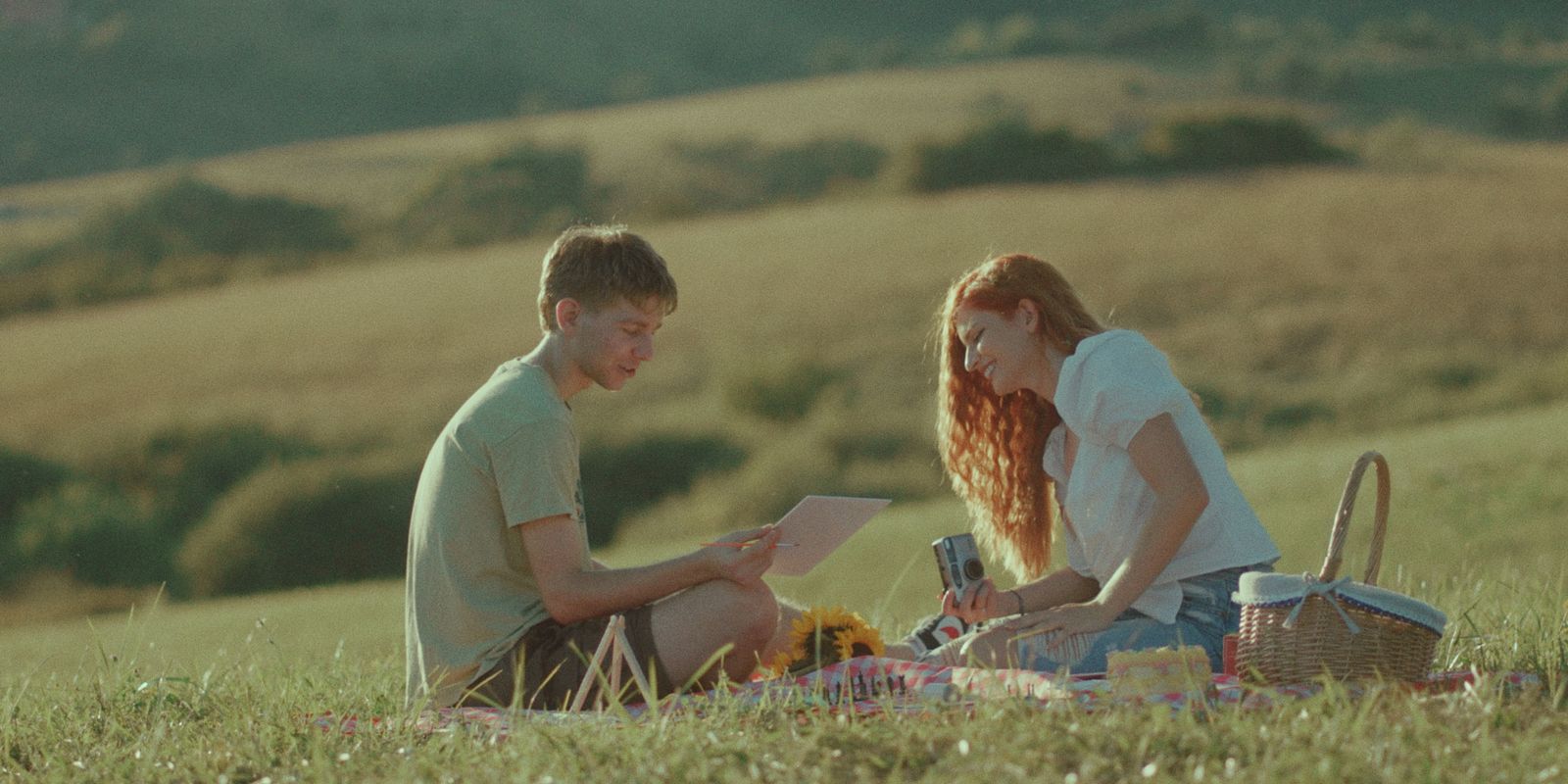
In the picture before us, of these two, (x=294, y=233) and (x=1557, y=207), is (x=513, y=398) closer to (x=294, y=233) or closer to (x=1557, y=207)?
(x=1557, y=207)

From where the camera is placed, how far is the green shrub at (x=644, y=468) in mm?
33125

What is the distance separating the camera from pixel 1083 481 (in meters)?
5.34

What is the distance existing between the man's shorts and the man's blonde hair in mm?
881

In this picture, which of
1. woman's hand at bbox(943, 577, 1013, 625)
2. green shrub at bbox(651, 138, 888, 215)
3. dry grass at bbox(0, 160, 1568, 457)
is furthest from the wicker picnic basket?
green shrub at bbox(651, 138, 888, 215)

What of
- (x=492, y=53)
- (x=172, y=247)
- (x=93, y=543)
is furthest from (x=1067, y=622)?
(x=492, y=53)

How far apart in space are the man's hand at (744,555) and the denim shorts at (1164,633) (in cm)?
79

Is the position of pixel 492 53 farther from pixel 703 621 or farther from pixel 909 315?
pixel 703 621

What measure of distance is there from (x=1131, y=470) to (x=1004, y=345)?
0.55 meters

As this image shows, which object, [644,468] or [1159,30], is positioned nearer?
[644,468]

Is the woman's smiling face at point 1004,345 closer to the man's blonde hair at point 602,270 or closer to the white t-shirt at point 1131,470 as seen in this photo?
the white t-shirt at point 1131,470

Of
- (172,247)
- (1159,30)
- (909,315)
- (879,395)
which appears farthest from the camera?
(1159,30)

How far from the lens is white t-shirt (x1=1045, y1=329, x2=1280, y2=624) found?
5086 mm

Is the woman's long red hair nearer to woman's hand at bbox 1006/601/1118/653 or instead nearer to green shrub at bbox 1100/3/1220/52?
woman's hand at bbox 1006/601/1118/653

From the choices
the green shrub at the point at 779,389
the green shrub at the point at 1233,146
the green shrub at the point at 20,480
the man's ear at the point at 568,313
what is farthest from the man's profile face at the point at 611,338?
the green shrub at the point at 1233,146
